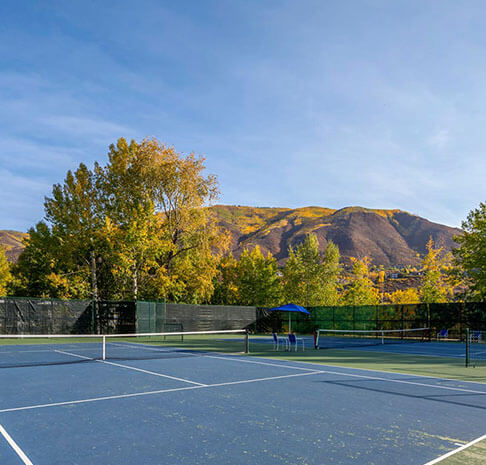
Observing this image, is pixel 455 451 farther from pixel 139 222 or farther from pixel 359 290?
pixel 359 290

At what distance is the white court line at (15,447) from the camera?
503 cm

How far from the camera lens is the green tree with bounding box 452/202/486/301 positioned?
A: 123 ft

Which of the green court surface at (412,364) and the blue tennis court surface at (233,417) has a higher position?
the blue tennis court surface at (233,417)

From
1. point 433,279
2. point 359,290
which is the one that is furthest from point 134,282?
point 433,279

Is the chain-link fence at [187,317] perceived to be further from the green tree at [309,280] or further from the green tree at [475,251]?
the green tree at [309,280]

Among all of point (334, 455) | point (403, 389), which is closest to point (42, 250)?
point (403, 389)

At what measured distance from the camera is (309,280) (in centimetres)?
6016

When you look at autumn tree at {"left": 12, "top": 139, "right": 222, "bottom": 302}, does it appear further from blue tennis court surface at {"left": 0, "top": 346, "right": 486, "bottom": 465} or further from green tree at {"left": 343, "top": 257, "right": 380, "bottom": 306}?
blue tennis court surface at {"left": 0, "top": 346, "right": 486, "bottom": 465}

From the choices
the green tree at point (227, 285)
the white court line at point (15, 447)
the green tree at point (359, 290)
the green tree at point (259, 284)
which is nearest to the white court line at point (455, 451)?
the white court line at point (15, 447)

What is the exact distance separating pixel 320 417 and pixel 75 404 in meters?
3.94

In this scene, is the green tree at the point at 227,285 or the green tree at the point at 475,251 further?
the green tree at the point at 227,285

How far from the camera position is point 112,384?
10.2m

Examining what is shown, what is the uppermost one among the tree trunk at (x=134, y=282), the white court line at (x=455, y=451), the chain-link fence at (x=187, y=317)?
the tree trunk at (x=134, y=282)

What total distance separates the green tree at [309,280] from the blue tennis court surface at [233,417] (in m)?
47.7
